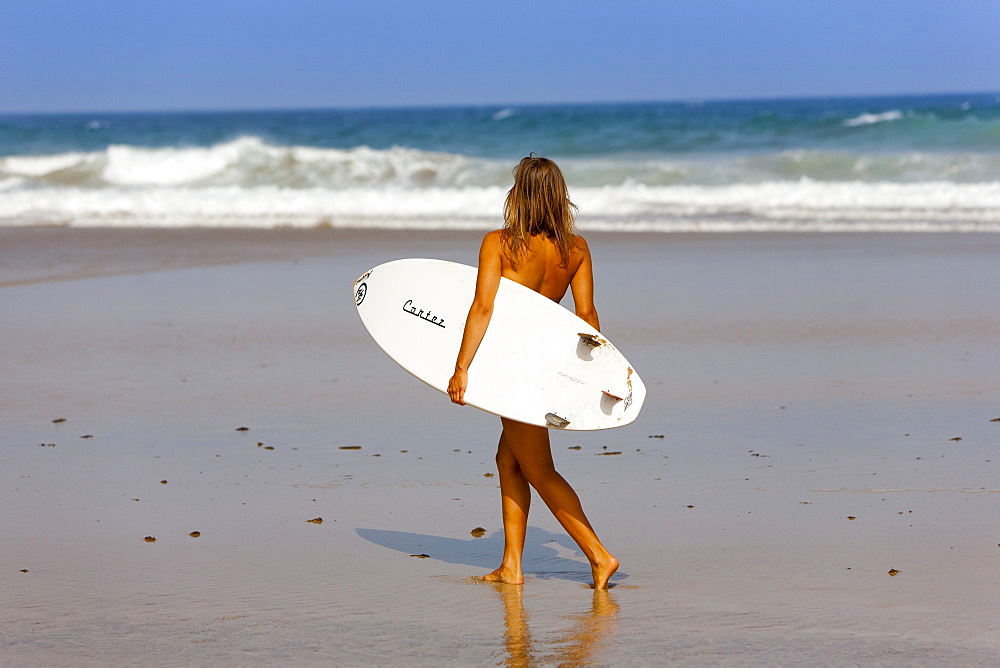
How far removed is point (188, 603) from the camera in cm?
332

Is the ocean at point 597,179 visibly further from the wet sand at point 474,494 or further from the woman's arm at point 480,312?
the woman's arm at point 480,312

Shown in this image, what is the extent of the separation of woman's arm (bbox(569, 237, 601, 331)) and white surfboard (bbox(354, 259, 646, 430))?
1.8 inches

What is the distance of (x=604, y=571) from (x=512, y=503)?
1.21 feet

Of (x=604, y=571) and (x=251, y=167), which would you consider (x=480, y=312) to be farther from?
(x=251, y=167)

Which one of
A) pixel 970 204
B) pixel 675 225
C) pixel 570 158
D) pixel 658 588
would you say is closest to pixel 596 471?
pixel 658 588

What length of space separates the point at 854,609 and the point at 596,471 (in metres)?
1.65

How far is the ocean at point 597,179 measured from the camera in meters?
16.5

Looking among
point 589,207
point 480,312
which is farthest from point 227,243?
point 480,312

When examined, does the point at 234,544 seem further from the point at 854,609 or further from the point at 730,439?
the point at 730,439

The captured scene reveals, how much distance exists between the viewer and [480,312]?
3.38 metres

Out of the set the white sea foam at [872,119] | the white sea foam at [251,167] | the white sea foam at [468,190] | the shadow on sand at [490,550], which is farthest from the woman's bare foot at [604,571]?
the white sea foam at [872,119]

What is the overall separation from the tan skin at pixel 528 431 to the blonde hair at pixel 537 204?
0.04 meters

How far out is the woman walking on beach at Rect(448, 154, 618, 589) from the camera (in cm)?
330

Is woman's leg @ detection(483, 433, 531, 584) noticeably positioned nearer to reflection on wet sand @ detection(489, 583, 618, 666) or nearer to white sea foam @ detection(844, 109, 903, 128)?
reflection on wet sand @ detection(489, 583, 618, 666)
